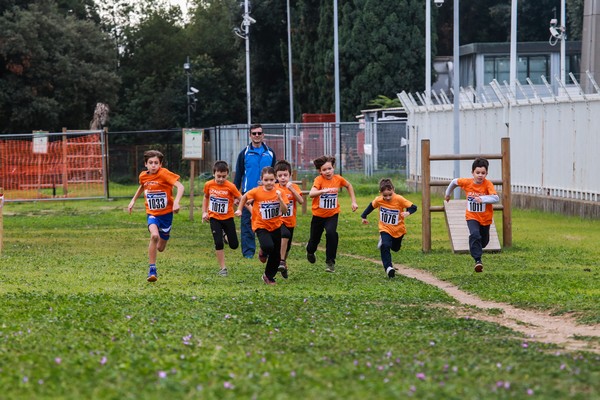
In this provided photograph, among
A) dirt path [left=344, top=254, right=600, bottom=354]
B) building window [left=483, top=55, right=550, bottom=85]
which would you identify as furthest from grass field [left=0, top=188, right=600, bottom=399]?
building window [left=483, top=55, right=550, bottom=85]

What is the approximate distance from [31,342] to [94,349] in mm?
634

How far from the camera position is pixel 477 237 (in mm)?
17375

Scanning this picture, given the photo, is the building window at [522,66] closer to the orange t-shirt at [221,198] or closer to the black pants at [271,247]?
the orange t-shirt at [221,198]

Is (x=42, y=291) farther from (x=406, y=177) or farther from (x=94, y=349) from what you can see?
(x=406, y=177)

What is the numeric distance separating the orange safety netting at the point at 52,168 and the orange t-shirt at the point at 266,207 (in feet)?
89.0

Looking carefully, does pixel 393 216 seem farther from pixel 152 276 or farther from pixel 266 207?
pixel 152 276

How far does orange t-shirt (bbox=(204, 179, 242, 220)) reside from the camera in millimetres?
17344

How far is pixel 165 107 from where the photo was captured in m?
88.5

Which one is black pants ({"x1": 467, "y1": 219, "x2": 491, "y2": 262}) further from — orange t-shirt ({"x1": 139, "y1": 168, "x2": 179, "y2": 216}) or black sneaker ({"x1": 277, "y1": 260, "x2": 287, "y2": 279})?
orange t-shirt ({"x1": 139, "y1": 168, "x2": 179, "y2": 216})

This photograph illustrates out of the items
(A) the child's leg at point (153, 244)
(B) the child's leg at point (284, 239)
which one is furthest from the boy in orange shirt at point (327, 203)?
(A) the child's leg at point (153, 244)

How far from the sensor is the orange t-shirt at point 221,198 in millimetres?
17344

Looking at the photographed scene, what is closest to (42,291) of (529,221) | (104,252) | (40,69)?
(104,252)

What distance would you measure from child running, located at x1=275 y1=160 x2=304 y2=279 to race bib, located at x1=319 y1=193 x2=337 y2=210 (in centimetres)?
65

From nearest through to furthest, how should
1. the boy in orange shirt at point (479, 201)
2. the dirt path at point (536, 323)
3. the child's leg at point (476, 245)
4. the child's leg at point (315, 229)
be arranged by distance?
the dirt path at point (536, 323)
the child's leg at point (476, 245)
the boy in orange shirt at point (479, 201)
the child's leg at point (315, 229)
